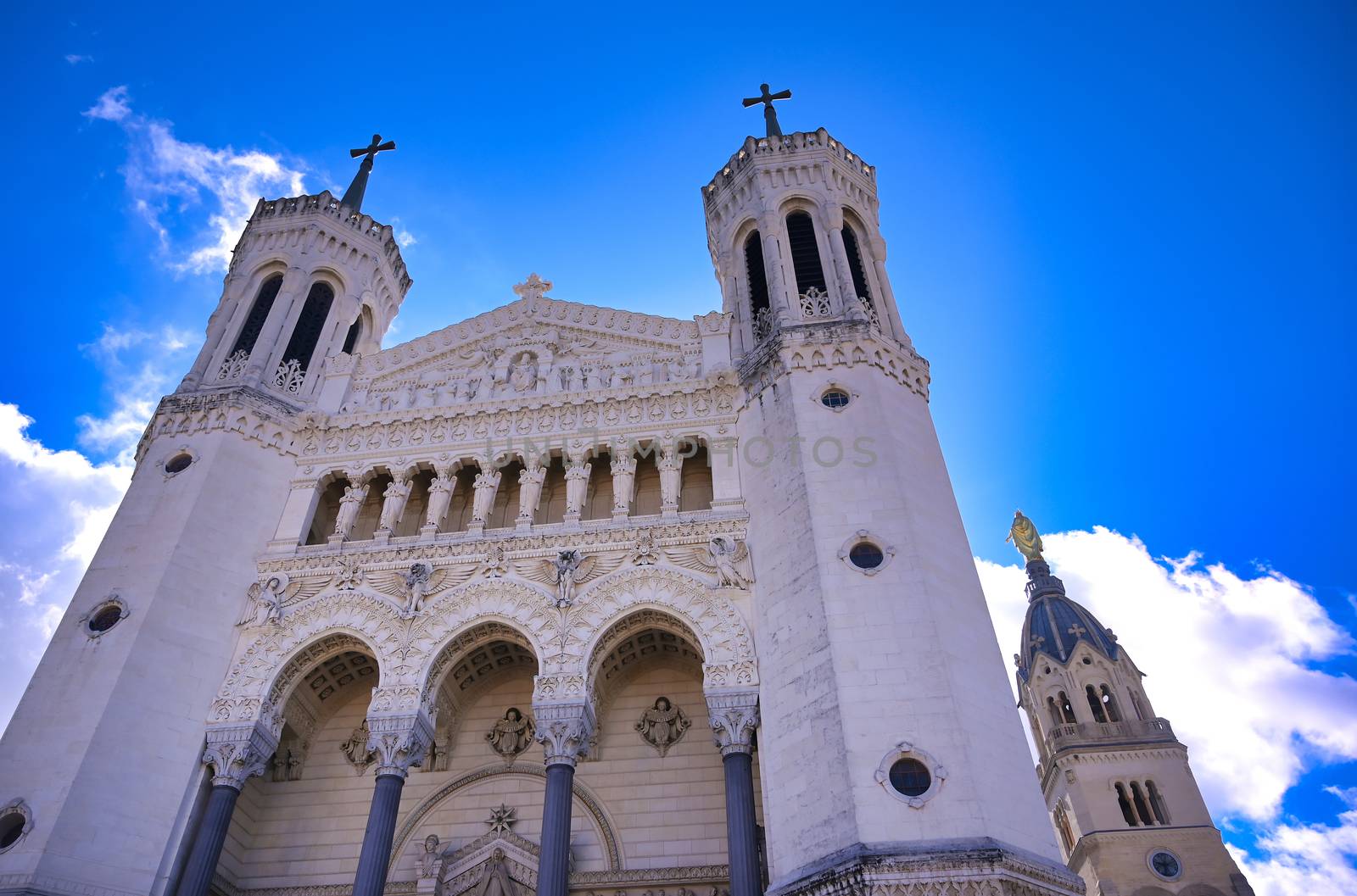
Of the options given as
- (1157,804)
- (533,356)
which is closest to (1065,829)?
(1157,804)

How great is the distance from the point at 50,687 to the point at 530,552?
943 centimetres

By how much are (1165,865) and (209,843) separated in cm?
4265

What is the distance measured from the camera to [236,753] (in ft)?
62.0

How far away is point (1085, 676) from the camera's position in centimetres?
5488

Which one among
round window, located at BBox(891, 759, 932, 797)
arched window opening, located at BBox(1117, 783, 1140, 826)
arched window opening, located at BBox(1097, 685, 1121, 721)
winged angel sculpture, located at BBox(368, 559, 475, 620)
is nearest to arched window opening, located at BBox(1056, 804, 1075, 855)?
arched window opening, located at BBox(1117, 783, 1140, 826)

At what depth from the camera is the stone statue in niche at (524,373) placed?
2495 cm

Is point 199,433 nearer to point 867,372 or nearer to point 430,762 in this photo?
point 430,762

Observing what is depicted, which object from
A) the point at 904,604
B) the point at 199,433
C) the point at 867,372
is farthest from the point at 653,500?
the point at 199,433

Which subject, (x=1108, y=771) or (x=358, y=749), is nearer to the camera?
(x=358, y=749)

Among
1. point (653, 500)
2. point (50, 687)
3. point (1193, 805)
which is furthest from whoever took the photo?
point (1193, 805)

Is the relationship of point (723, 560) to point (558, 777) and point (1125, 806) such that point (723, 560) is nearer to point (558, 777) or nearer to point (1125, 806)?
point (558, 777)

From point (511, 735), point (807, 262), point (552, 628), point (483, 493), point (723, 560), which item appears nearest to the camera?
point (552, 628)

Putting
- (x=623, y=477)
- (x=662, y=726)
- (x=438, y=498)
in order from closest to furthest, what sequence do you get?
(x=662, y=726), (x=623, y=477), (x=438, y=498)

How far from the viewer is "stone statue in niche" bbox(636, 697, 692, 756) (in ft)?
67.6
